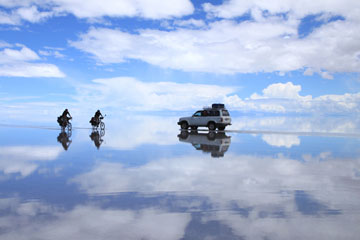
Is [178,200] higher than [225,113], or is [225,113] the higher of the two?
[225,113]

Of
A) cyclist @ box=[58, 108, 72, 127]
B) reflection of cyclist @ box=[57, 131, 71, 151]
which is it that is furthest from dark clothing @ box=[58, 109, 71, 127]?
reflection of cyclist @ box=[57, 131, 71, 151]

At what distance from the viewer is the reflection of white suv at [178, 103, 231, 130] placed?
3244cm

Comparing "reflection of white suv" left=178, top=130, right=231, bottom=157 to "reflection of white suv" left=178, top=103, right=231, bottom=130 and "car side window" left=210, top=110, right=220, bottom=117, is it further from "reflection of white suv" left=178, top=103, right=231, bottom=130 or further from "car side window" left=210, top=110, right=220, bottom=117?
"car side window" left=210, top=110, right=220, bottom=117

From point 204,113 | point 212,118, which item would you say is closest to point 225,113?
point 212,118

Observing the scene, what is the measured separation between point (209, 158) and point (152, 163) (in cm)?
236

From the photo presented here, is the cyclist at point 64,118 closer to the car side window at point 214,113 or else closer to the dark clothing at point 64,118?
the dark clothing at point 64,118

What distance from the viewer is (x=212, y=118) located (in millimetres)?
32812

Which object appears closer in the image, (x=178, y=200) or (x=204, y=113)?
(x=178, y=200)

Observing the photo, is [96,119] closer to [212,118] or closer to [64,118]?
[64,118]

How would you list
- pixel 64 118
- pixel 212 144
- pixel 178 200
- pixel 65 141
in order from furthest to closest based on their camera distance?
pixel 64 118 < pixel 65 141 < pixel 212 144 < pixel 178 200

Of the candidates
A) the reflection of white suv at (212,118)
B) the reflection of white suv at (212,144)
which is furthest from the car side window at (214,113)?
the reflection of white suv at (212,144)

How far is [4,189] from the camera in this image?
7473 millimetres

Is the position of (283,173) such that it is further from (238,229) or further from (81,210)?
(81,210)

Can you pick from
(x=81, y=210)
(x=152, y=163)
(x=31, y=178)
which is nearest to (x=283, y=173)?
(x=152, y=163)
